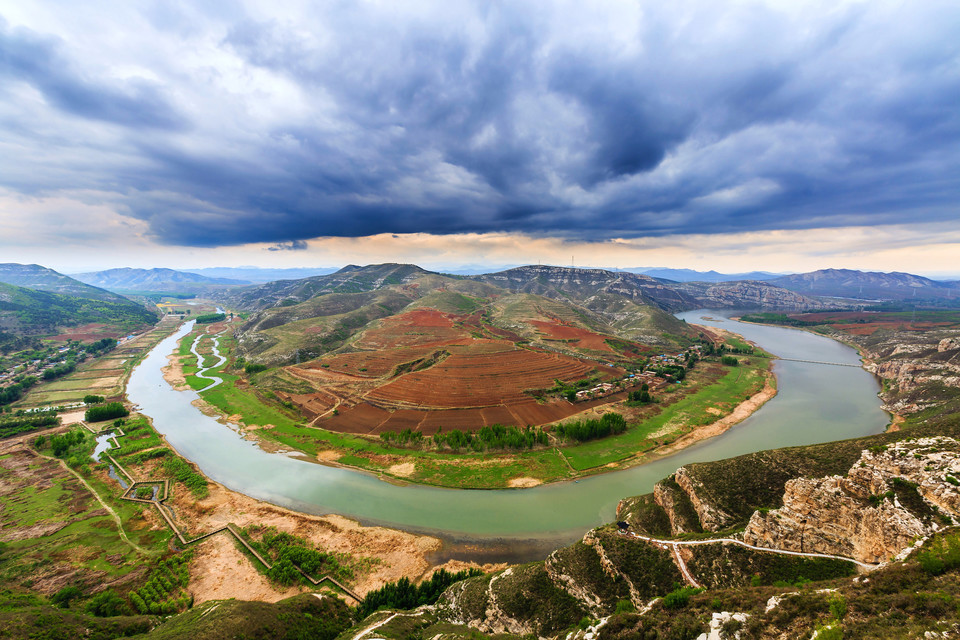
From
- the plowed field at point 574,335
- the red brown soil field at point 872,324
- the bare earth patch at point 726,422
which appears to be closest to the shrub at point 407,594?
the bare earth patch at point 726,422

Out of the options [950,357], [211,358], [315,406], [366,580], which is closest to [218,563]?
[366,580]

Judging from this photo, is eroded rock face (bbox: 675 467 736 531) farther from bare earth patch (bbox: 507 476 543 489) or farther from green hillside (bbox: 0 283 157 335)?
green hillside (bbox: 0 283 157 335)

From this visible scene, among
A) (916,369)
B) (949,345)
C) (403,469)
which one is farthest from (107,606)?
(949,345)

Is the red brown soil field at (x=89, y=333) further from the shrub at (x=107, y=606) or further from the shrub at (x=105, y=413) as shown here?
the shrub at (x=107, y=606)

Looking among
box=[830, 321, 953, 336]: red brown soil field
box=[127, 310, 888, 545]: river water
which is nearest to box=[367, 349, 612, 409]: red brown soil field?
box=[127, 310, 888, 545]: river water

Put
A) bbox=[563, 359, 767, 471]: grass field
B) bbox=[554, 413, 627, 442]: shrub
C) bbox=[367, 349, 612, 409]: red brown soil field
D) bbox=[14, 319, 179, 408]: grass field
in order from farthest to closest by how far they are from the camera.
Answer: bbox=[14, 319, 179, 408]: grass field → bbox=[367, 349, 612, 409]: red brown soil field → bbox=[554, 413, 627, 442]: shrub → bbox=[563, 359, 767, 471]: grass field

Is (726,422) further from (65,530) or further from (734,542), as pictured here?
(65,530)

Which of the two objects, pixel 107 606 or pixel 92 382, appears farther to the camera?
pixel 92 382
